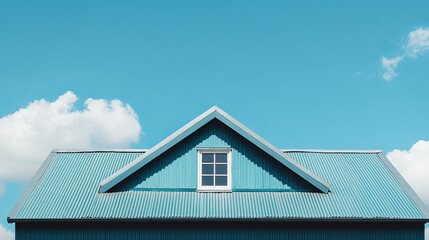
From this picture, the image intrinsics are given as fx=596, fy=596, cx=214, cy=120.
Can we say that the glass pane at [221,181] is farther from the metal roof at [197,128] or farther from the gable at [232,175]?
the metal roof at [197,128]

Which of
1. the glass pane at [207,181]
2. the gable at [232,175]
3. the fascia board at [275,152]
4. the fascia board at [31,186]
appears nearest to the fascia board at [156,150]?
the gable at [232,175]

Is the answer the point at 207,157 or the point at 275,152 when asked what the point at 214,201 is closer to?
the point at 207,157

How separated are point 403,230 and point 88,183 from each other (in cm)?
1262

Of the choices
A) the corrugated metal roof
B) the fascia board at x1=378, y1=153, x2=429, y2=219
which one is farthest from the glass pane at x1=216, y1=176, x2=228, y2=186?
the fascia board at x1=378, y1=153, x2=429, y2=219

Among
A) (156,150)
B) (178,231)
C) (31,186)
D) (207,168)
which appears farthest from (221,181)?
(31,186)

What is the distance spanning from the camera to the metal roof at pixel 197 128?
23266 millimetres

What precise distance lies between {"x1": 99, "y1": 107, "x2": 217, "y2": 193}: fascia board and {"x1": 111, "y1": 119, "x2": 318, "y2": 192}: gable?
44 cm

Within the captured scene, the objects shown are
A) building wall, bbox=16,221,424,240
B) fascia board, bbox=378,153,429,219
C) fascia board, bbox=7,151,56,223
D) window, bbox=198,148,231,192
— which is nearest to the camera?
fascia board, bbox=7,151,56,223

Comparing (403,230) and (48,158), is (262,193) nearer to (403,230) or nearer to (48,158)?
(403,230)

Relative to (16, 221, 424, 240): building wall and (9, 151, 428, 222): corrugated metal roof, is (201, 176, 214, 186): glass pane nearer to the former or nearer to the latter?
(9, 151, 428, 222): corrugated metal roof

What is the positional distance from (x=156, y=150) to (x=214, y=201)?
9.89 feet

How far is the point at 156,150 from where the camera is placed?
23344 millimetres

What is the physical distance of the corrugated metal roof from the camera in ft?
73.3

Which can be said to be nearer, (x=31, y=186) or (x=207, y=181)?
(x=207, y=181)
